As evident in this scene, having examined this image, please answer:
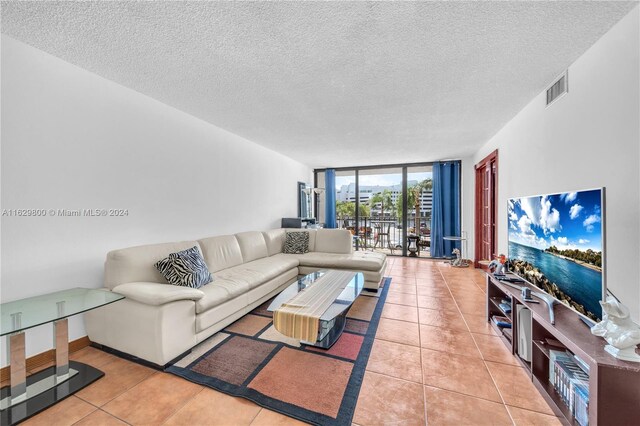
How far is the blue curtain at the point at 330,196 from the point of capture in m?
6.96

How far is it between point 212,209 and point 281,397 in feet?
8.93

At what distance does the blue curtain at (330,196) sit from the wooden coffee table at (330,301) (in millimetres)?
3845

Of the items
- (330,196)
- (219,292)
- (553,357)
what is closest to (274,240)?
(219,292)

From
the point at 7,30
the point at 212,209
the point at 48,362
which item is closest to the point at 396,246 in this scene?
the point at 212,209

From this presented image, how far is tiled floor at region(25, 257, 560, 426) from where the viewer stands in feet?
4.83

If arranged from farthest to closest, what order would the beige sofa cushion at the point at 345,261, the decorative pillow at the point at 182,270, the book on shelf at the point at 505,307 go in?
the beige sofa cushion at the point at 345,261
the decorative pillow at the point at 182,270
the book on shelf at the point at 505,307

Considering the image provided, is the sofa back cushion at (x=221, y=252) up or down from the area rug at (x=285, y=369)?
up

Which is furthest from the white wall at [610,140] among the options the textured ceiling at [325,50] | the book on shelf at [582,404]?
the book on shelf at [582,404]

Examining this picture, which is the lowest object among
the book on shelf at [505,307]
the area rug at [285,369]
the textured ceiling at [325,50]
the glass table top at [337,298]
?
the area rug at [285,369]

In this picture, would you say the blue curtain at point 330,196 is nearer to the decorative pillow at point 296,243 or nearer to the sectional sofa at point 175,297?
the decorative pillow at point 296,243

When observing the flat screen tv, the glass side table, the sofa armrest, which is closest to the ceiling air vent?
the flat screen tv

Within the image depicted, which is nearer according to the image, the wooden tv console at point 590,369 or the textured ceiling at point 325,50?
the wooden tv console at point 590,369

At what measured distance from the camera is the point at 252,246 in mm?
3898

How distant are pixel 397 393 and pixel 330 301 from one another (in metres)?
0.87
